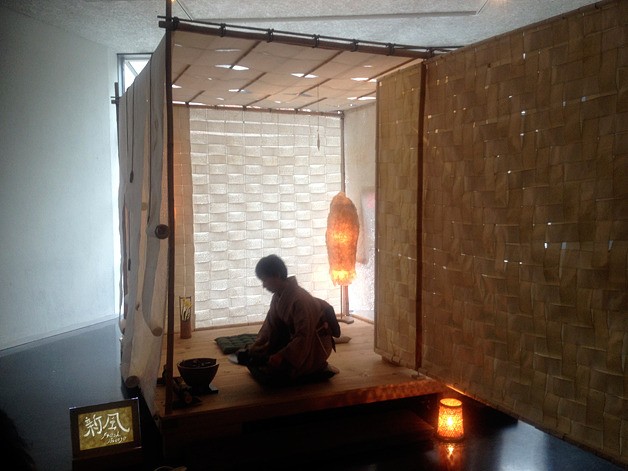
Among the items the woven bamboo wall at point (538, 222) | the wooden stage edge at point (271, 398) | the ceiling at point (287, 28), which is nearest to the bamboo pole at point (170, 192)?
the ceiling at point (287, 28)

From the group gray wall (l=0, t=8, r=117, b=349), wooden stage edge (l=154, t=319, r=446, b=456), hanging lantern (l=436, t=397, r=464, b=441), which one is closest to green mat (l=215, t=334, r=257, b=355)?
wooden stage edge (l=154, t=319, r=446, b=456)

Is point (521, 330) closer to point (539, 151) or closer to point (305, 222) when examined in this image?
point (539, 151)

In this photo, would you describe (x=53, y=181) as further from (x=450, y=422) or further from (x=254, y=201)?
(x=450, y=422)

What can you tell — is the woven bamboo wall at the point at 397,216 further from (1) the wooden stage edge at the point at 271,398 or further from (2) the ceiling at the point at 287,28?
(2) the ceiling at the point at 287,28

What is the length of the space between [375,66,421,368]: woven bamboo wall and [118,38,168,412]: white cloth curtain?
1399 millimetres

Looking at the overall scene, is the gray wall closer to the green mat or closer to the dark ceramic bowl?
the green mat

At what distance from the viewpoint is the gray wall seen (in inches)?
227

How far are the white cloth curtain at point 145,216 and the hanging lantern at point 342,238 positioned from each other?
171cm

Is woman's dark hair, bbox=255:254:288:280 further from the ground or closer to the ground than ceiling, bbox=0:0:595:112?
closer to the ground

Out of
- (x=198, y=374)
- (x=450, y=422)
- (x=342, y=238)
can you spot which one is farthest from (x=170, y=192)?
(x=342, y=238)

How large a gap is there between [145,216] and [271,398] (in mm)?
1368

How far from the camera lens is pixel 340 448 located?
3.03m

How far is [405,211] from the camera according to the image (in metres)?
3.36

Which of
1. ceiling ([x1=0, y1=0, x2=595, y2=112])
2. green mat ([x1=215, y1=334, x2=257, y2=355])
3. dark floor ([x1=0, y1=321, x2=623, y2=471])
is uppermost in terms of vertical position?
ceiling ([x1=0, y1=0, x2=595, y2=112])
